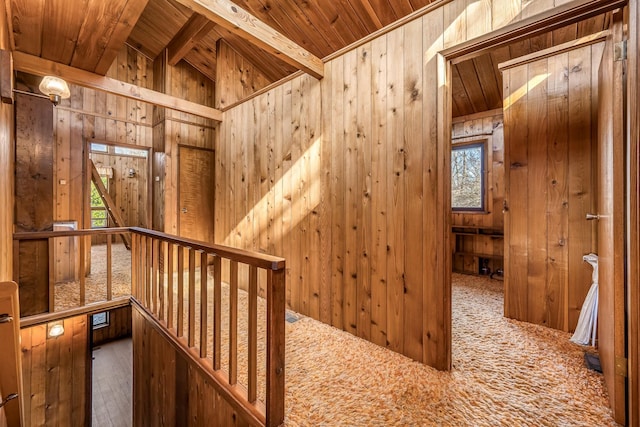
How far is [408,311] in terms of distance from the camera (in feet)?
6.10

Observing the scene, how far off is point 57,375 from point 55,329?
0.58m

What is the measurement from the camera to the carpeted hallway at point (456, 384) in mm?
1322

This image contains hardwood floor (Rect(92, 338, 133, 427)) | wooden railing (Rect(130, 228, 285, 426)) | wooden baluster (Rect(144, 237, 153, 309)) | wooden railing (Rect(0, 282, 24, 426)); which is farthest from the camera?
hardwood floor (Rect(92, 338, 133, 427))

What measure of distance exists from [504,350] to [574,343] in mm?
573

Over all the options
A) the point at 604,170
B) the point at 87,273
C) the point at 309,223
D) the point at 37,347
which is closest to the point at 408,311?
the point at 309,223

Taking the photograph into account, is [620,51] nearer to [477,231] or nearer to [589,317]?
[589,317]

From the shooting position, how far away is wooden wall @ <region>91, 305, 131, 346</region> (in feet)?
13.8

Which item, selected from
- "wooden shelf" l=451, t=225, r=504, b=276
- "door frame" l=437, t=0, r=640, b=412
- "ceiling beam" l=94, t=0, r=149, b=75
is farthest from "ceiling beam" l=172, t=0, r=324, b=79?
"wooden shelf" l=451, t=225, r=504, b=276

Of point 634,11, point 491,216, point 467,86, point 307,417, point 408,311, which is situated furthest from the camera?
point 491,216

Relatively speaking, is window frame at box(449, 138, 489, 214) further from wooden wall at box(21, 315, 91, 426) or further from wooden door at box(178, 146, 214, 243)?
wooden wall at box(21, 315, 91, 426)

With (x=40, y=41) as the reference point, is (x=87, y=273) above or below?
below

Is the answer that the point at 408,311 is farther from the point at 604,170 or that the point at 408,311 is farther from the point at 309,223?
the point at 604,170

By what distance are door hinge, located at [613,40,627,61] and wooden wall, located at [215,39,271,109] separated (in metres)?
3.80

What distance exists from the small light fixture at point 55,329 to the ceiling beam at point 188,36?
3.86 metres
